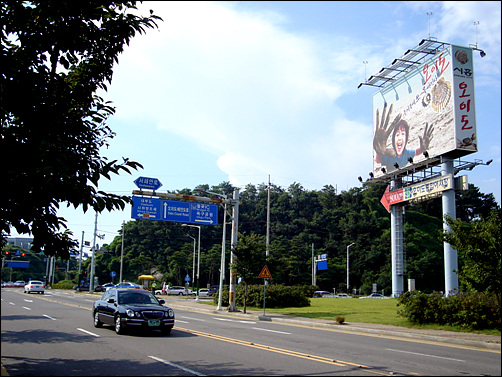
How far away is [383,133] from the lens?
4512cm

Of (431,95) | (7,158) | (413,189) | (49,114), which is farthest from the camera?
(413,189)

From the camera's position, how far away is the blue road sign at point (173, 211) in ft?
104

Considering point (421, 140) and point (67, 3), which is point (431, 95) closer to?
point (421, 140)

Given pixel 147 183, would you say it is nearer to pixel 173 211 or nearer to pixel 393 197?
pixel 173 211

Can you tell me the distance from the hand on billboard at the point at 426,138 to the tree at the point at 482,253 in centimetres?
2093

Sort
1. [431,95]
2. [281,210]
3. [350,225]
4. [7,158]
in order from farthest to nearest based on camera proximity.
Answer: [281,210] → [350,225] → [431,95] → [7,158]

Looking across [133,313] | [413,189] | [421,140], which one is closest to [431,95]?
[421,140]

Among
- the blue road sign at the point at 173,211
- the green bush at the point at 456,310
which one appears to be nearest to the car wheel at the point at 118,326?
the green bush at the point at 456,310

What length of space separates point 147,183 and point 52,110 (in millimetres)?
23714

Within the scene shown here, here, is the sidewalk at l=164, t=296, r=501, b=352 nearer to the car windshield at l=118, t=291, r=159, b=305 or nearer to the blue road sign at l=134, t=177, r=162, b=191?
the car windshield at l=118, t=291, r=159, b=305

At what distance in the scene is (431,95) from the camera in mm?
38438

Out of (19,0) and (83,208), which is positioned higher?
(19,0)

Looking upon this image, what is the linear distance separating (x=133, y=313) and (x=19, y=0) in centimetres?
999

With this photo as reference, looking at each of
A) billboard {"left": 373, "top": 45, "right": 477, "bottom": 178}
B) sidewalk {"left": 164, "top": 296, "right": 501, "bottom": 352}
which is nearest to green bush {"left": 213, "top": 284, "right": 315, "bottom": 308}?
sidewalk {"left": 164, "top": 296, "right": 501, "bottom": 352}
